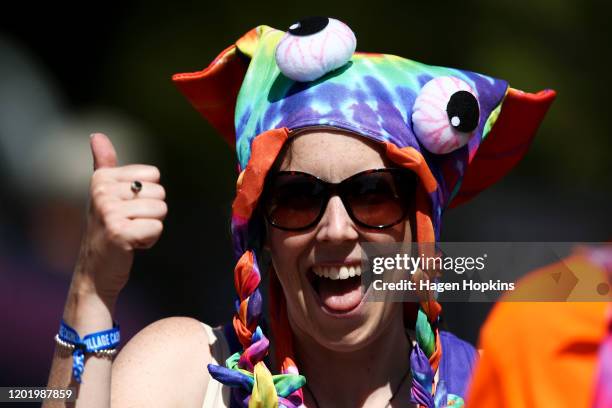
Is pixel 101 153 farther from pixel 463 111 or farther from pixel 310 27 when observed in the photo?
pixel 463 111

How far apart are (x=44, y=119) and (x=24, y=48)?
1.66 feet

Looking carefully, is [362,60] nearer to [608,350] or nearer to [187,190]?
[608,350]

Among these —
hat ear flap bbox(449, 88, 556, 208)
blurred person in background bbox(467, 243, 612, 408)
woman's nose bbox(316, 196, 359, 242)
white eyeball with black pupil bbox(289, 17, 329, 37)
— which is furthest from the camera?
hat ear flap bbox(449, 88, 556, 208)

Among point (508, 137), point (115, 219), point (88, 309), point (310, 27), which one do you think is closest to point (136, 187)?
point (115, 219)

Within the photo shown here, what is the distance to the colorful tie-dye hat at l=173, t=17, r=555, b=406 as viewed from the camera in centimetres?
287

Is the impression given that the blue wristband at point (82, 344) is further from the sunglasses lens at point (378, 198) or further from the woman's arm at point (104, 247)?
the sunglasses lens at point (378, 198)

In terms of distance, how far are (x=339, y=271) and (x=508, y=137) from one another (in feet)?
2.30

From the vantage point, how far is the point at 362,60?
2990 mm

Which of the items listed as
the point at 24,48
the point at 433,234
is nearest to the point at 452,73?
the point at 433,234

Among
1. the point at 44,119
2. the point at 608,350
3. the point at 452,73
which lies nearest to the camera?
the point at 608,350

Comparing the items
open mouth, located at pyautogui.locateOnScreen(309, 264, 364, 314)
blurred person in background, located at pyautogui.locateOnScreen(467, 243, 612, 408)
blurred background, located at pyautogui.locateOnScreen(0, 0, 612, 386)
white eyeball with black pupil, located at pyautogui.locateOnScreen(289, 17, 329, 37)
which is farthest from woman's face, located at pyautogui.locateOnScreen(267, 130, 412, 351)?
blurred background, located at pyautogui.locateOnScreen(0, 0, 612, 386)

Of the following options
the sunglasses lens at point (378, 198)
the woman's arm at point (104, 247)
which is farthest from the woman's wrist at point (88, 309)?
the sunglasses lens at point (378, 198)

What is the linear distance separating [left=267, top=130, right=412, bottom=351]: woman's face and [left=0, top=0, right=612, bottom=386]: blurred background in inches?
108

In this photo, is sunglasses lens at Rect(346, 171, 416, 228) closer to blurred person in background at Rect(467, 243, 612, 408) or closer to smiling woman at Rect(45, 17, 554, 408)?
smiling woman at Rect(45, 17, 554, 408)
